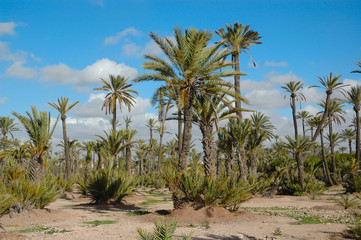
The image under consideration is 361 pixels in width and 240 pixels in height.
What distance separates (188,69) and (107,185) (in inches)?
307

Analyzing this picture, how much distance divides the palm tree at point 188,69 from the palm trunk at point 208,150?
6.27 feet

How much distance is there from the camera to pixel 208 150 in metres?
16.5

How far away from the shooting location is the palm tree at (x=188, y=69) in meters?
14.1

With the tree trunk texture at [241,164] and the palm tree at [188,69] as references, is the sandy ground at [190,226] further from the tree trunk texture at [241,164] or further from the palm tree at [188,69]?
the tree trunk texture at [241,164]

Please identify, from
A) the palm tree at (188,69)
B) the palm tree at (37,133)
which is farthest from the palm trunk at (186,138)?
the palm tree at (37,133)

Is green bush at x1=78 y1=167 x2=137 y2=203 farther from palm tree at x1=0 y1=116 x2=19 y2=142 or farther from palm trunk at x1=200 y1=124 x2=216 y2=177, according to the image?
palm tree at x1=0 y1=116 x2=19 y2=142

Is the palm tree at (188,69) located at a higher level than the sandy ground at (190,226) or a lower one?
higher

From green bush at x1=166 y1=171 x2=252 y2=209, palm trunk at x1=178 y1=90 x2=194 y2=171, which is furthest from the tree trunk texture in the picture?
green bush at x1=166 y1=171 x2=252 y2=209

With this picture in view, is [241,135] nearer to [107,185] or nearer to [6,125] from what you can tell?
[107,185]

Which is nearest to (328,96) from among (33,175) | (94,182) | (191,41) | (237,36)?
(237,36)

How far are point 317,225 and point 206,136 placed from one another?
8048mm

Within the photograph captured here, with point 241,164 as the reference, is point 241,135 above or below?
above

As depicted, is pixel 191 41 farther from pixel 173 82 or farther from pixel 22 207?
pixel 22 207

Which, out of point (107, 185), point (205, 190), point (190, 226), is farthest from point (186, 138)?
point (107, 185)
